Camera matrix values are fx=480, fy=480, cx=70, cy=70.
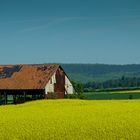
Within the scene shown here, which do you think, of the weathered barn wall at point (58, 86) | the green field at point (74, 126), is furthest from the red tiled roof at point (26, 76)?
the green field at point (74, 126)

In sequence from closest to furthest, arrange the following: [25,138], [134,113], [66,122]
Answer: [25,138] < [66,122] < [134,113]

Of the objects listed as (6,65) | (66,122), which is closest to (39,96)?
(6,65)

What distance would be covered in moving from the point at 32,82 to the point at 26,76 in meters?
2.58

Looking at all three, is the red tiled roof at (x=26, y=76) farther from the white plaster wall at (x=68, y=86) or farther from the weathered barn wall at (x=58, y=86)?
the white plaster wall at (x=68, y=86)

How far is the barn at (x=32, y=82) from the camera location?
6353cm

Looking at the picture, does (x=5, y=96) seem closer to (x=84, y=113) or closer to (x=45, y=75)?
(x=45, y=75)

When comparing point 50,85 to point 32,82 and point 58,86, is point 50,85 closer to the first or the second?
point 32,82

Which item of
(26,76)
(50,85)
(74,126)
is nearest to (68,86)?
(50,85)

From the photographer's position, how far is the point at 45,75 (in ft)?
213

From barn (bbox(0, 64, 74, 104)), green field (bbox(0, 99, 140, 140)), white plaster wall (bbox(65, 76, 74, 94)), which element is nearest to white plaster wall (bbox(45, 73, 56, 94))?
barn (bbox(0, 64, 74, 104))

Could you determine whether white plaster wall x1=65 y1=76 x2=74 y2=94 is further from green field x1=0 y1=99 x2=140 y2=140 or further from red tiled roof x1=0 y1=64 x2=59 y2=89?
green field x1=0 y1=99 x2=140 y2=140

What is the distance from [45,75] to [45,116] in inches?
1468

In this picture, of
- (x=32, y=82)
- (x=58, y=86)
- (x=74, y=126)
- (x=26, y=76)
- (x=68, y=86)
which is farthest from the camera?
(x=68, y=86)

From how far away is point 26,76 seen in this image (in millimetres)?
66562
